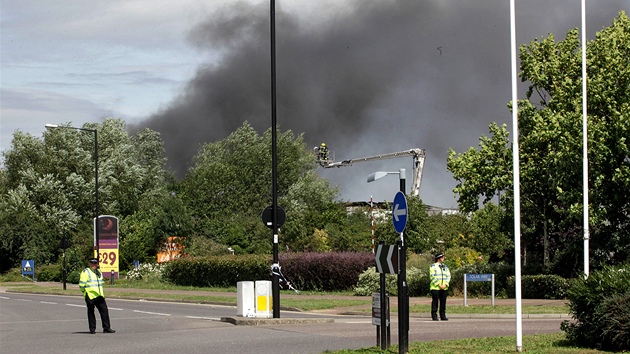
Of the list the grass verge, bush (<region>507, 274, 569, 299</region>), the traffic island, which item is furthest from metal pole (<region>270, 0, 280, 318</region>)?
bush (<region>507, 274, 569, 299</region>)

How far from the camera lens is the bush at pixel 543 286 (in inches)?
1266

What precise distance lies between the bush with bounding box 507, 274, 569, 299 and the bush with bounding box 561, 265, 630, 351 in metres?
17.3

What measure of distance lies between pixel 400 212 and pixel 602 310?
3.43m

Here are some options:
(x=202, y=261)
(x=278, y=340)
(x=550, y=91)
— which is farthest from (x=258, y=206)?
(x=278, y=340)

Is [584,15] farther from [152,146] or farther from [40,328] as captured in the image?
[152,146]

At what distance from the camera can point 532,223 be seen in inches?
1475

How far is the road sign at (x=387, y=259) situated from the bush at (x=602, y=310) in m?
3.16

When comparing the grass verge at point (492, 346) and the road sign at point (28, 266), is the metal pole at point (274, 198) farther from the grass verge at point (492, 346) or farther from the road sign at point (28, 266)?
the road sign at point (28, 266)

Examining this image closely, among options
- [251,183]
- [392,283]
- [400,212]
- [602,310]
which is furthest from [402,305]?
[251,183]

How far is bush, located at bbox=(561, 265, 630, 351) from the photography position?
13734mm

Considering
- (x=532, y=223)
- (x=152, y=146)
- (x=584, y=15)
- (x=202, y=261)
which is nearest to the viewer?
(x=584, y=15)

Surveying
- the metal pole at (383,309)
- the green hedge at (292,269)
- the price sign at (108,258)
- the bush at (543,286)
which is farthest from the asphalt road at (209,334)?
the price sign at (108,258)

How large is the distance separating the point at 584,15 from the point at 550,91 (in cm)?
722

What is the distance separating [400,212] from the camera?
45.7 ft
